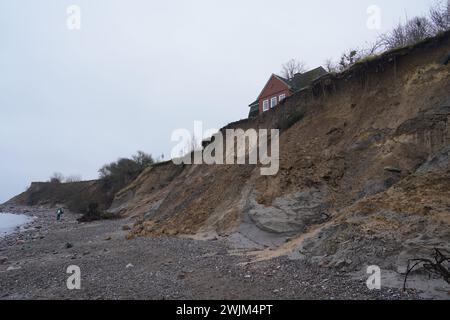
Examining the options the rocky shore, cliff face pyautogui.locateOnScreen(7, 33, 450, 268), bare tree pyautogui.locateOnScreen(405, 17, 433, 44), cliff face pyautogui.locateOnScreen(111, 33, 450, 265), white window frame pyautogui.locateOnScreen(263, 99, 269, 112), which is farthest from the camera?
white window frame pyautogui.locateOnScreen(263, 99, 269, 112)

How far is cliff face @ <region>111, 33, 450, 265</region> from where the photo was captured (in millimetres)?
8469

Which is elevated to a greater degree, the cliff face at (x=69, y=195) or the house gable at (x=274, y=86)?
the house gable at (x=274, y=86)

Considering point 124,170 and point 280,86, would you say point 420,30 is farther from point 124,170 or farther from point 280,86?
point 124,170

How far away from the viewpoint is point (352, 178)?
42.5 ft

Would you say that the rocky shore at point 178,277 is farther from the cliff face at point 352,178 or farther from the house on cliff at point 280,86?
the house on cliff at point 280,86

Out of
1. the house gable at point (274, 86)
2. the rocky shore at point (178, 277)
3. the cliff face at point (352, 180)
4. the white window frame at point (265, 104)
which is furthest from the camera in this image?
the white window frame at point (265, 104)

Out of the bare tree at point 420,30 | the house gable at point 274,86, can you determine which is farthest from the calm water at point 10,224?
the bare tree at point 420,30

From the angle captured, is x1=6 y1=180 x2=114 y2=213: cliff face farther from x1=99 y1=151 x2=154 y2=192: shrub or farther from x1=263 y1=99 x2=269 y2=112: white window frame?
x1=263 y1=99 x2=269 y2=112: white window frame

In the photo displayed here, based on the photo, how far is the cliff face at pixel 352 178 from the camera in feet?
27.8

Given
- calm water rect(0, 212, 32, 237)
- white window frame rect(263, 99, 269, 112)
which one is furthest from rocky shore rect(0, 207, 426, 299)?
white window frame rect(263, 99, 269, 112)

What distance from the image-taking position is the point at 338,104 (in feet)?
55.1

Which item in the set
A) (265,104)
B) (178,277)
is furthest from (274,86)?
(178,277)
